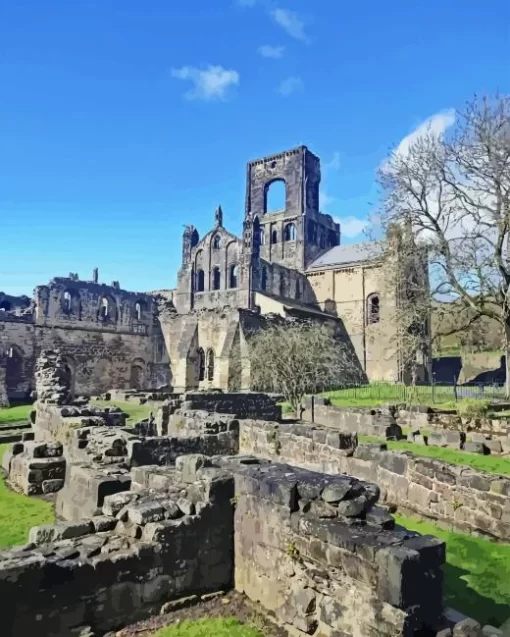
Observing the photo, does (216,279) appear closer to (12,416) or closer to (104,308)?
(104,308)

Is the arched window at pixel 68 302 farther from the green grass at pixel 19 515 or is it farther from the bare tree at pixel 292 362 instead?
the green grass at pixel 19 515

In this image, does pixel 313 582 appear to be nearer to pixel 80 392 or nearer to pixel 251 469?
pixel 251 469

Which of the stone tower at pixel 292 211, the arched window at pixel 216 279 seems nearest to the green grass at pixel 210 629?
the arched window at pixel 216 279

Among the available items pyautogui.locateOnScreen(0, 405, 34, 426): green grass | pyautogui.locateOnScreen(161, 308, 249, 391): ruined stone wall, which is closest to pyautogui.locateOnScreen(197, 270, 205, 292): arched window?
pyautogui.locateOnScreen(161, 308, 249, 391): ruined stone wall

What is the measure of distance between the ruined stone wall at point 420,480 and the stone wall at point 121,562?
12.8 ft

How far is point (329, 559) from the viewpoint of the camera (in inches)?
176

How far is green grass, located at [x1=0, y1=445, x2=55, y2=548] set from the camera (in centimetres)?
682

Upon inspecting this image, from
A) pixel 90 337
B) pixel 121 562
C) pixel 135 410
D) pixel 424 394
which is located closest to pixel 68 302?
pixel 90 337

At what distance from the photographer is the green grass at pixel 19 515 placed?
6820 millimetres

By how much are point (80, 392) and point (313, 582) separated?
32.7 m

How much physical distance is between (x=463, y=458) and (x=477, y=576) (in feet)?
20.9

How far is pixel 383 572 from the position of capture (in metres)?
3.98

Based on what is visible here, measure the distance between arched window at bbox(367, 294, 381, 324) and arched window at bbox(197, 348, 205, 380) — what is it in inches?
700

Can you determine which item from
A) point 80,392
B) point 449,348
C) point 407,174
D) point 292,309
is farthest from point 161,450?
point 449,348
